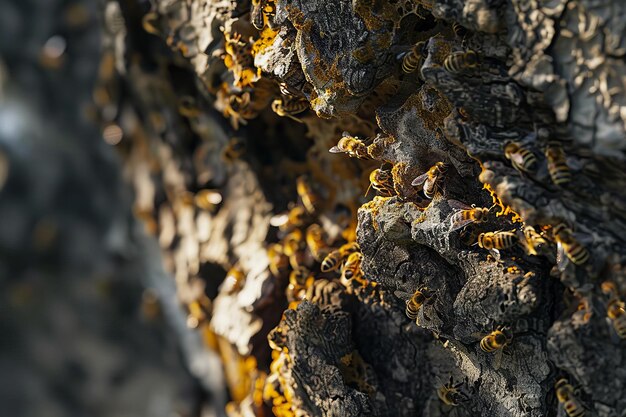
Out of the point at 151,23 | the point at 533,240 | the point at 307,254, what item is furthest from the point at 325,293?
the point at 151,23

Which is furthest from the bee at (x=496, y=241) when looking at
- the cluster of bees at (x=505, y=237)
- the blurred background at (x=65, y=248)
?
the blurred background at (x=65, y=248)

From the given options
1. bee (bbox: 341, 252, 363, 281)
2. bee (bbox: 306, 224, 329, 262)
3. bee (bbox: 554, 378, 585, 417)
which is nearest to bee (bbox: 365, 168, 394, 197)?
bee (bbox: 341, 252, 363, 281)

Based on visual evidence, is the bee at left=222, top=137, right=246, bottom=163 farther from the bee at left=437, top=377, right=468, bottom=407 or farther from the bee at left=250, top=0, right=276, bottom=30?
the bee at left=437, top=377, right=468, bottom=407

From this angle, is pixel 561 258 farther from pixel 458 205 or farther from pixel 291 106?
pixel 291 106

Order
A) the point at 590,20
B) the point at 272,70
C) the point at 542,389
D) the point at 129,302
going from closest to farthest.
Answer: the point at 590,20, the point at 542,389, the point at 272,70, the point at 129,302

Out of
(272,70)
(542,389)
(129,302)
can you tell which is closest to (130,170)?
(129,302)

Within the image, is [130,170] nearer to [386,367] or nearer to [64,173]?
[64,173]
